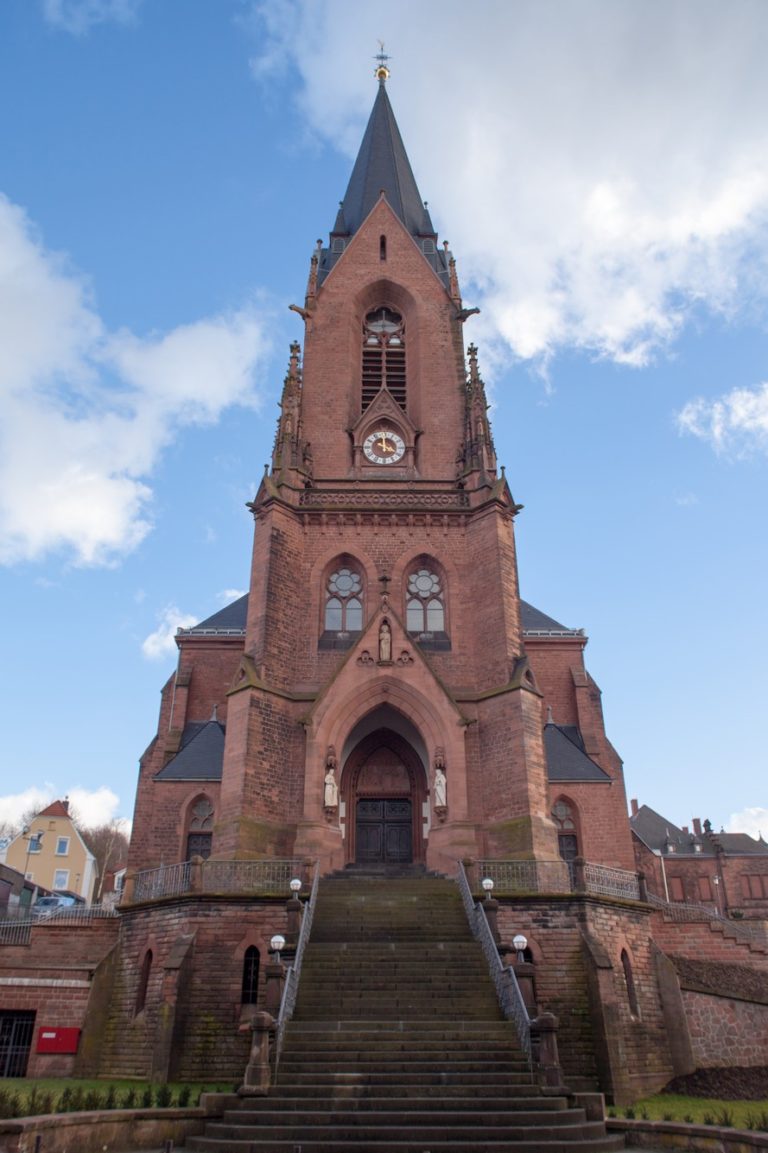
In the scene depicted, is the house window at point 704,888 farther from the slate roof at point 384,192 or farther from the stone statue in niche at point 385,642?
the slate roof at point 384,192

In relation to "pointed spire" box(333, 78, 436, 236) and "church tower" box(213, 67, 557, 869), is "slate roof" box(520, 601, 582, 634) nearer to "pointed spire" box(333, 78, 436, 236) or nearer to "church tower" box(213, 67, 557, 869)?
"church tower" box(213, 67, 557, 869)

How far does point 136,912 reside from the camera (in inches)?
800

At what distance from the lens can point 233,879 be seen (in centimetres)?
1981

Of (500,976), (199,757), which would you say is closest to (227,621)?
(199,757)

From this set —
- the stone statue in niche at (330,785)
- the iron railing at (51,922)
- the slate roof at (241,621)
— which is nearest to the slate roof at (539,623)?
the slate roof at (241,621)

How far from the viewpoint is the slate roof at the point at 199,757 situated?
2819cm

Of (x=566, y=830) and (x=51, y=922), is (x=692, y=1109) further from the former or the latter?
(x=51, y=922)

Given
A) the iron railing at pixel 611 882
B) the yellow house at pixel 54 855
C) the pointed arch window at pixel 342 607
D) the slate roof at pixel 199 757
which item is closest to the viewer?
the iron railing at pixel 611 882

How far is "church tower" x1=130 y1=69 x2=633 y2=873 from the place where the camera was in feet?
74.5

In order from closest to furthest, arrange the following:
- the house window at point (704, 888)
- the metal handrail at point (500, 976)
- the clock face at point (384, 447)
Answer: the metal handrail at point (500, 976)
the clock face at point (384, 447)
the house window at point (704, 888)

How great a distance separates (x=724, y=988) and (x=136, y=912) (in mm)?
14031

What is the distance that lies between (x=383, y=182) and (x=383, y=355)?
10.9 metres

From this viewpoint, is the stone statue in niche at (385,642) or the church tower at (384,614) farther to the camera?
the stone statue in niche at (385,642)

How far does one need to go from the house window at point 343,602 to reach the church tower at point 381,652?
0.17 ft
